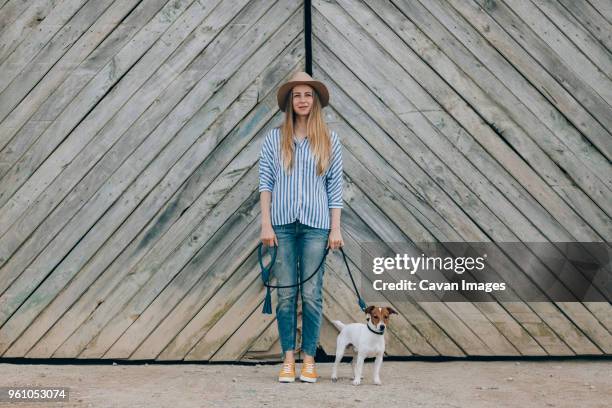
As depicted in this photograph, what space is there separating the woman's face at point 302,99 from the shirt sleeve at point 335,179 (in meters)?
0.23

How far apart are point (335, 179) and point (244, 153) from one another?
828mm

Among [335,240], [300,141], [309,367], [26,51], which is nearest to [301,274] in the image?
[335,240]

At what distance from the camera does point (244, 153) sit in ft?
16.0

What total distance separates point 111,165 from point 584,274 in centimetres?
302

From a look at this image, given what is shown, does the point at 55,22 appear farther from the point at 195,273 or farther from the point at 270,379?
the point at 270,379

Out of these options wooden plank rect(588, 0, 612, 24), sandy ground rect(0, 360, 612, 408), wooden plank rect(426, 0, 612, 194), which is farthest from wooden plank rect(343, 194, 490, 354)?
wooden plank rect(588, 0, 612, 24)

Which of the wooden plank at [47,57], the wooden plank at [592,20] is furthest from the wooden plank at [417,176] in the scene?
the wooden plank at [47,57]

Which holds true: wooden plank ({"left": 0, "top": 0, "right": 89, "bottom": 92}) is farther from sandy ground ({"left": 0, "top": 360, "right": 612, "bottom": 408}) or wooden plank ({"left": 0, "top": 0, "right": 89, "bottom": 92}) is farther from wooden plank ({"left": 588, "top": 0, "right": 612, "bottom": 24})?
wooden plank ({"left": 588, "top": 0, "right": 612, "bottom": 24})

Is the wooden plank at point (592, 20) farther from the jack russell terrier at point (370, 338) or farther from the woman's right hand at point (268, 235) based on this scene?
the woman's right hand at point (268, 235)

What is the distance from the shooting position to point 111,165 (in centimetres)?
488

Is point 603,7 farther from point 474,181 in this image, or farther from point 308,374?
point 308,374

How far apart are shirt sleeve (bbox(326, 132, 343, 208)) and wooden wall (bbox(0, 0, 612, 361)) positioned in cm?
61

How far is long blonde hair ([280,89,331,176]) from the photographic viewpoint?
4.21 metres

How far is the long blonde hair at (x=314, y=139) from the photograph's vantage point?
421 centimetres
